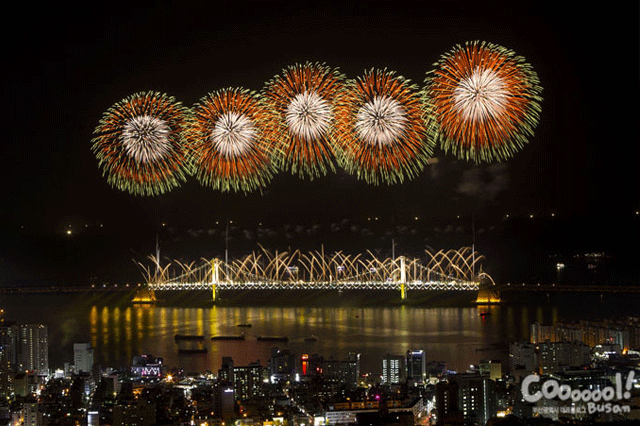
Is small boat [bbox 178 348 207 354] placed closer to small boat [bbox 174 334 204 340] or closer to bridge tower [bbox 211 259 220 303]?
small boat [bbox 174 334 204 340]

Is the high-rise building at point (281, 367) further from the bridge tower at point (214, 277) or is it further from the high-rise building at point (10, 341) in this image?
the bridge tower at point (214, 277)

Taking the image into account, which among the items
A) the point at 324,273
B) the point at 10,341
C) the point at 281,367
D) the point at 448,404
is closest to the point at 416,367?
the point at 281,367

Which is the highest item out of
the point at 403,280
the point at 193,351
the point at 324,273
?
the point at 324,273

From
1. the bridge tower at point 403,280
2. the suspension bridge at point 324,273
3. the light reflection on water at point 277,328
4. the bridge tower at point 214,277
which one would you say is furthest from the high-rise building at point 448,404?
the bridge tower at point 214,277

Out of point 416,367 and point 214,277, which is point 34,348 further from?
point 214,277

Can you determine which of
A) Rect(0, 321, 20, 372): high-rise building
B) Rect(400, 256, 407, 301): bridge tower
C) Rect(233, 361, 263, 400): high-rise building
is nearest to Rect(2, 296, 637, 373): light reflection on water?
Rect(0, 321, 20, 372): high-rise building
